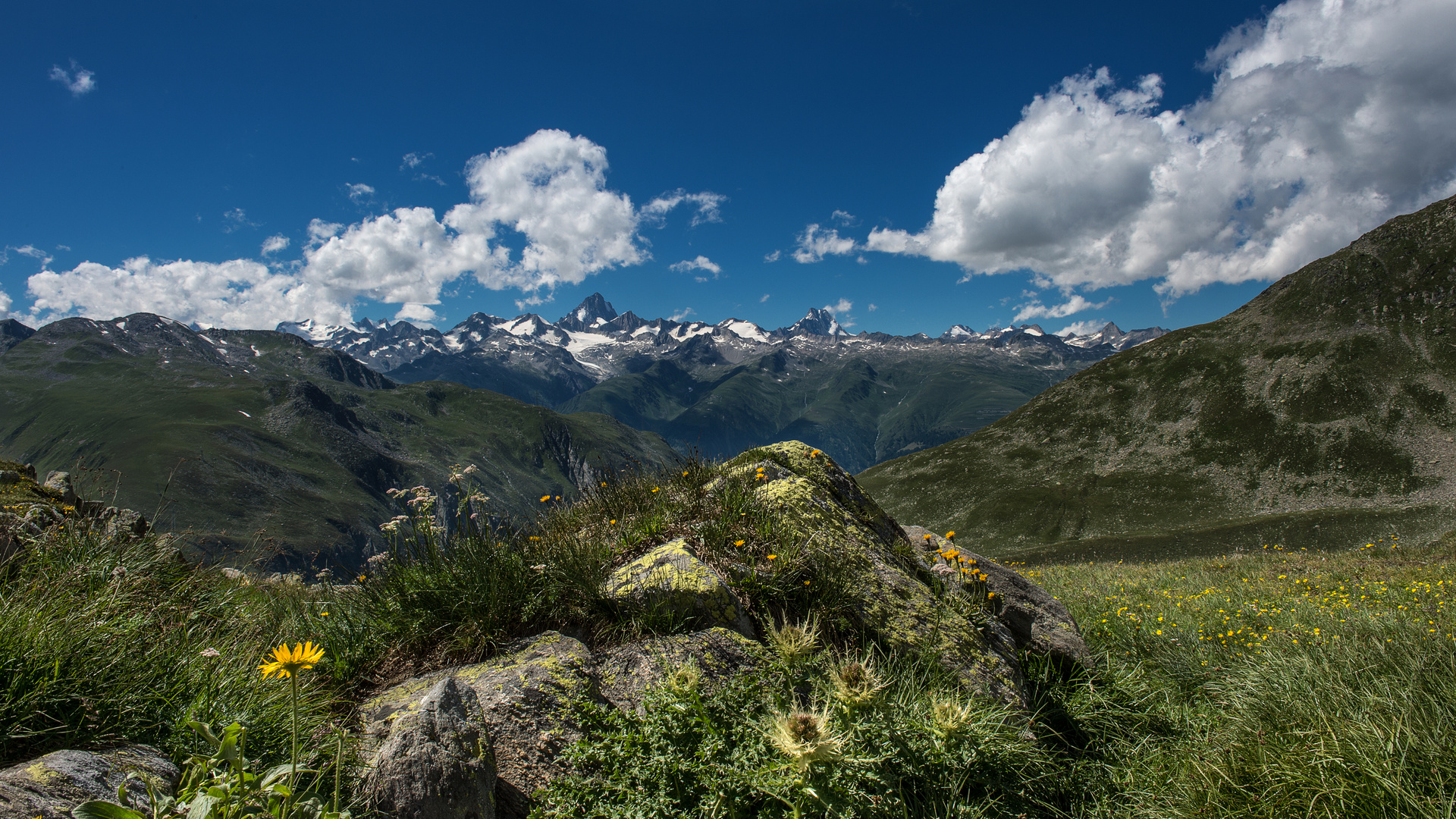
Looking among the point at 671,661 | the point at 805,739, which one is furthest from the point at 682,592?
the point at 805,739

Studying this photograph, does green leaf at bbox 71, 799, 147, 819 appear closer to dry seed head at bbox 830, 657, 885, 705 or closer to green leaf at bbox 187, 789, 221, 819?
green leaf at bbox 187, 789, 221, 819

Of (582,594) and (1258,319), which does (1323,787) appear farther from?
(1258,319)

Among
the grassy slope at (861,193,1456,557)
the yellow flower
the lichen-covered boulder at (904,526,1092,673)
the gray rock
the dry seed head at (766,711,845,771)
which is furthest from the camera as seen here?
the grassy slope at (861,193,1456,557)

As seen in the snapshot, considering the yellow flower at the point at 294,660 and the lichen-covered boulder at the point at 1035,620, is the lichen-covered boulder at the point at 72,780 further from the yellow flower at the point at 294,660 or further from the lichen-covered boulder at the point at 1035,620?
the lichen-covered boulder at the point at 1035,620

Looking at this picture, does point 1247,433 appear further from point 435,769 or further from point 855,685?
point 435,769

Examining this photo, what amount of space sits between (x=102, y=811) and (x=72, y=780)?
2.68 feet

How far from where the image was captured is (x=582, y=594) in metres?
6.00

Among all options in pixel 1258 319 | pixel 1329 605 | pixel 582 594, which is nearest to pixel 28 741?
pixel 582 594

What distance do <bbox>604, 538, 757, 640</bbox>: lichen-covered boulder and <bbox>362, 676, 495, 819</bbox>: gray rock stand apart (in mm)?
1915

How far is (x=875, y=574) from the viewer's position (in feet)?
22.6

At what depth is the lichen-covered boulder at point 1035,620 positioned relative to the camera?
712 centimetres

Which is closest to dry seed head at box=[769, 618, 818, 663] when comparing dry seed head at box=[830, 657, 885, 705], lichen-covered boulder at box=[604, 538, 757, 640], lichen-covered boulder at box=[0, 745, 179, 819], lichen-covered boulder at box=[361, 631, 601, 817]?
dry seed head at box=[830, 657, 885, 705]

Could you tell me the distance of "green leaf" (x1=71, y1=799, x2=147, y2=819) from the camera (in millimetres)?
2477

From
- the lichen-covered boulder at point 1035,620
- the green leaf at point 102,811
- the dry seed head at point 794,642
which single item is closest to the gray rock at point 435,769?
the green leaf at point 102,811
